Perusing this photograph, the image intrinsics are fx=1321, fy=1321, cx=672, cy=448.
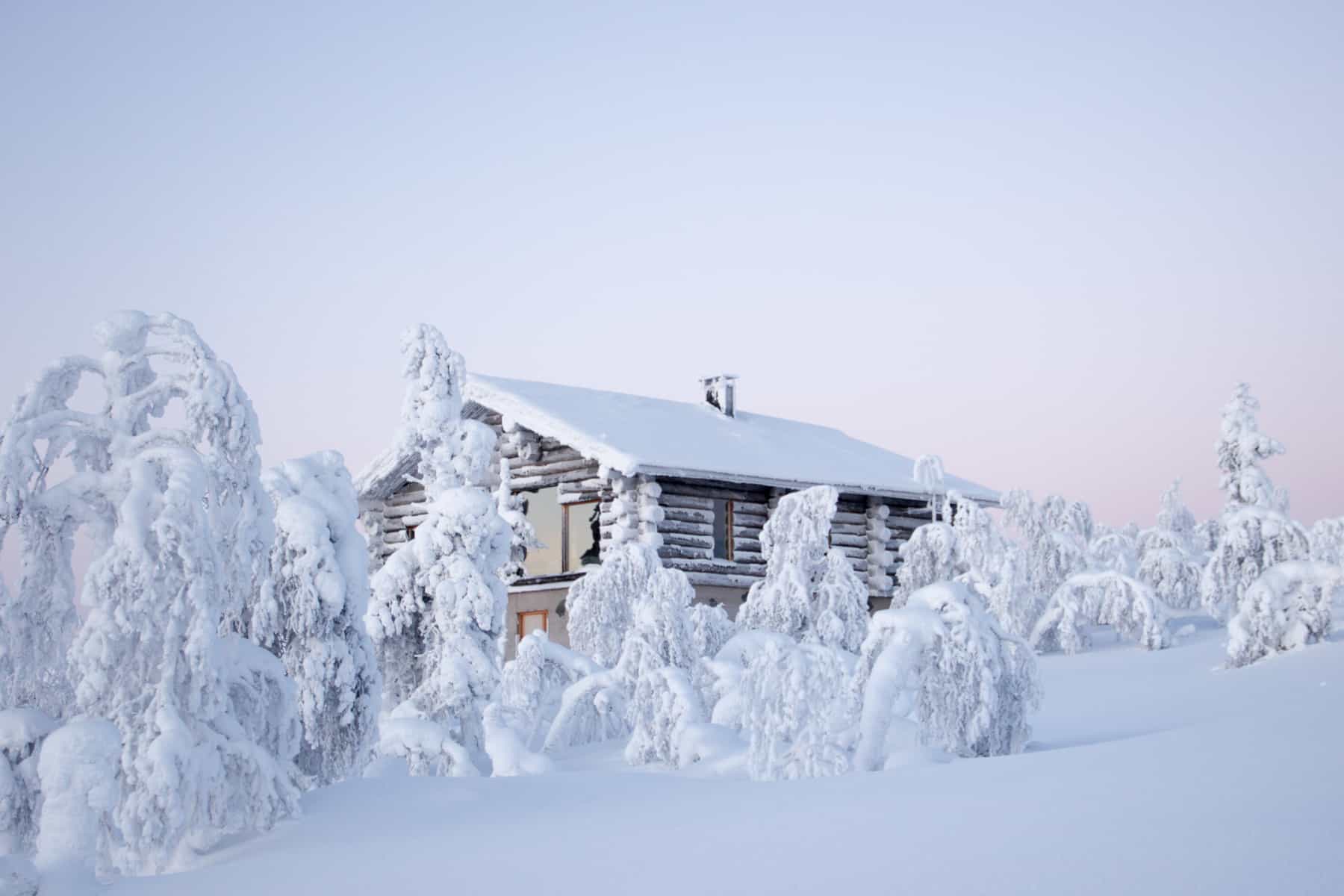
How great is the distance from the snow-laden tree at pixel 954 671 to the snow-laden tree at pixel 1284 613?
7577 mm

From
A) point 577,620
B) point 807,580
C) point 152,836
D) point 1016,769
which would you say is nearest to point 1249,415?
point 807,580

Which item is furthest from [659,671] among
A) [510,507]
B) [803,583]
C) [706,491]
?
[706,491]

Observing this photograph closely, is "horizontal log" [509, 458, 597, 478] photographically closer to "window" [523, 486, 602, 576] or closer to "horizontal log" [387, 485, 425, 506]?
"window" [523, 486, 602, 576]

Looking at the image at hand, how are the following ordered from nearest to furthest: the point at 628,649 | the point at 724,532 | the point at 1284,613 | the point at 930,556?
the point at 628,649, the point at 1284,613, the point at 930,556, the point at 724,532

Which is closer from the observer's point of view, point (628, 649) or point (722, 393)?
point (628, 649)

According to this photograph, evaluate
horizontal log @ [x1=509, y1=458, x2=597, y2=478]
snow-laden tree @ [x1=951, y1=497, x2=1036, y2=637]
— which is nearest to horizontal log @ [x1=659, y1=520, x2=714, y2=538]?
horizontal log @ [x1=509, y1=458, x2=597, y2=478]

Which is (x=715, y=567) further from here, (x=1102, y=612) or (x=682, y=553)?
(x=1102, y=612)

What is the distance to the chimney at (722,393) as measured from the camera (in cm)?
3011

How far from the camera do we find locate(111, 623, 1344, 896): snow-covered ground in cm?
600

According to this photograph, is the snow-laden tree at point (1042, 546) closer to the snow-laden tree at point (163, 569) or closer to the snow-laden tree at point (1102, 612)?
the snow-laden tree at point (1102, 612)

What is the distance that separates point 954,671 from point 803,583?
746 centimetres


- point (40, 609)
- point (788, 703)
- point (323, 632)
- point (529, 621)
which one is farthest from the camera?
point (529, 621)

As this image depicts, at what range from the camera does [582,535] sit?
26.4 m

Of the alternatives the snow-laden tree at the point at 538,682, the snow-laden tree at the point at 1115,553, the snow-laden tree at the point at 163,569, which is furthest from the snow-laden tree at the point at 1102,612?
the snow-laden tree at the point at 163,569
